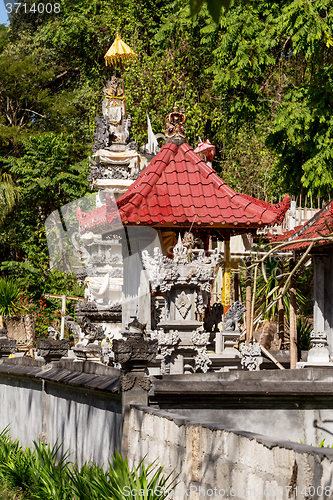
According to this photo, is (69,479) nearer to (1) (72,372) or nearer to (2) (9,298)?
(1) (72,372)

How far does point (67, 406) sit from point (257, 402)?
3.25 meters

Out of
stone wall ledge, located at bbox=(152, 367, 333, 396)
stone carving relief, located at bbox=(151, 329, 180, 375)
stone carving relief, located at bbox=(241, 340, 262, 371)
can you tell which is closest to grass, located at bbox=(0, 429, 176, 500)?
stone wall ledge, located at bbox=(152, 367, 333, 396)

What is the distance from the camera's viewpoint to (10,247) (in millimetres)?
34094

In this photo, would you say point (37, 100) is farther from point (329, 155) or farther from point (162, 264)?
point (162, 264)

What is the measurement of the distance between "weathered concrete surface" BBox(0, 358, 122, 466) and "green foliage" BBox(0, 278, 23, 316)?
560 inches

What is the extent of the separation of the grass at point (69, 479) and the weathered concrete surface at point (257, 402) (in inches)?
53.0

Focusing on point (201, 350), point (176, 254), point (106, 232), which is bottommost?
point (201, 350)

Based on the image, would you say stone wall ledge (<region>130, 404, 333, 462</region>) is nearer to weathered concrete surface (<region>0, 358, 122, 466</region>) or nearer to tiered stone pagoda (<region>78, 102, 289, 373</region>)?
weathered concrete surface (<region>0, 358, 122, 466</region>)

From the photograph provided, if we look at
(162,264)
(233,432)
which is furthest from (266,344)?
(233,432)

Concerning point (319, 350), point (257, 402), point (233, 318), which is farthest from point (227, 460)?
point (319, 350)

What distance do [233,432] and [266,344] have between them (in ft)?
40.2

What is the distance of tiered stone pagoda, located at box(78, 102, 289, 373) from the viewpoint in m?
11.1

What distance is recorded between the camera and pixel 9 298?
1171 inches

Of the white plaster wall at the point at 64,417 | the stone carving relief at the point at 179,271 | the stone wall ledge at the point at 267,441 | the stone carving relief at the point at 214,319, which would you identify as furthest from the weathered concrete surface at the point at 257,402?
the stone carving relief at the point at 214,319
